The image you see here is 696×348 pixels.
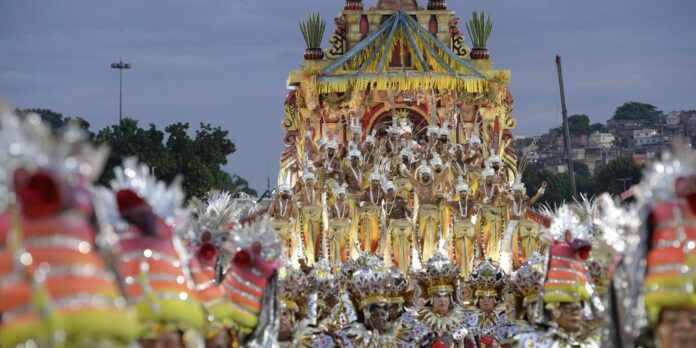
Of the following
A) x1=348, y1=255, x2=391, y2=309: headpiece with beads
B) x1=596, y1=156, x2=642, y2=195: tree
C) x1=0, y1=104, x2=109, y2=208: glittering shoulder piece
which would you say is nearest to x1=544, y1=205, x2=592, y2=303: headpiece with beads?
x1=348, y1=255, x2=391, y2=309: headpiece with beads

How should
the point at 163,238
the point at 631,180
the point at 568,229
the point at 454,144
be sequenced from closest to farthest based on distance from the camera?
the point at 163,238 < the point at 568,229 < the point at 454,144 < the point at 631,180

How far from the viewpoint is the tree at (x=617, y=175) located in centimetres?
4747

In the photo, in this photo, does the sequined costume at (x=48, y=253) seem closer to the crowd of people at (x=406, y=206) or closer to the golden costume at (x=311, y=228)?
the crowd of people at (x=406, y=206)

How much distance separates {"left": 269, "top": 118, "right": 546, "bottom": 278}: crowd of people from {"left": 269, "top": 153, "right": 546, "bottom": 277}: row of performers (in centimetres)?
2

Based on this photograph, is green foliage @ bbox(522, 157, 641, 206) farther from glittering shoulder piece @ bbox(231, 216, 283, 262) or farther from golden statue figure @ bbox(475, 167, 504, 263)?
glittering shoulder piece @ bbox(231, 216, 283, 262)

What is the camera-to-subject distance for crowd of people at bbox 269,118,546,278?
22.5 m

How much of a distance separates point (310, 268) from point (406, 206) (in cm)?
663

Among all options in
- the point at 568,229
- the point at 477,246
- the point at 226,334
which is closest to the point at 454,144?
the point at 477,246

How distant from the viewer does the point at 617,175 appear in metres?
48.8

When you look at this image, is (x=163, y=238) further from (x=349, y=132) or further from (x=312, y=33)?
(x=312, y=33)

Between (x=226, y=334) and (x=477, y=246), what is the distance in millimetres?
13897

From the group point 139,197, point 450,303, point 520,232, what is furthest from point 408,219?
point 139,197

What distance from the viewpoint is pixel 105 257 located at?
242 inches

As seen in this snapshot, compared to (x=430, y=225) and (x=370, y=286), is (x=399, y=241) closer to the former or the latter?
(x=430, y=225)
